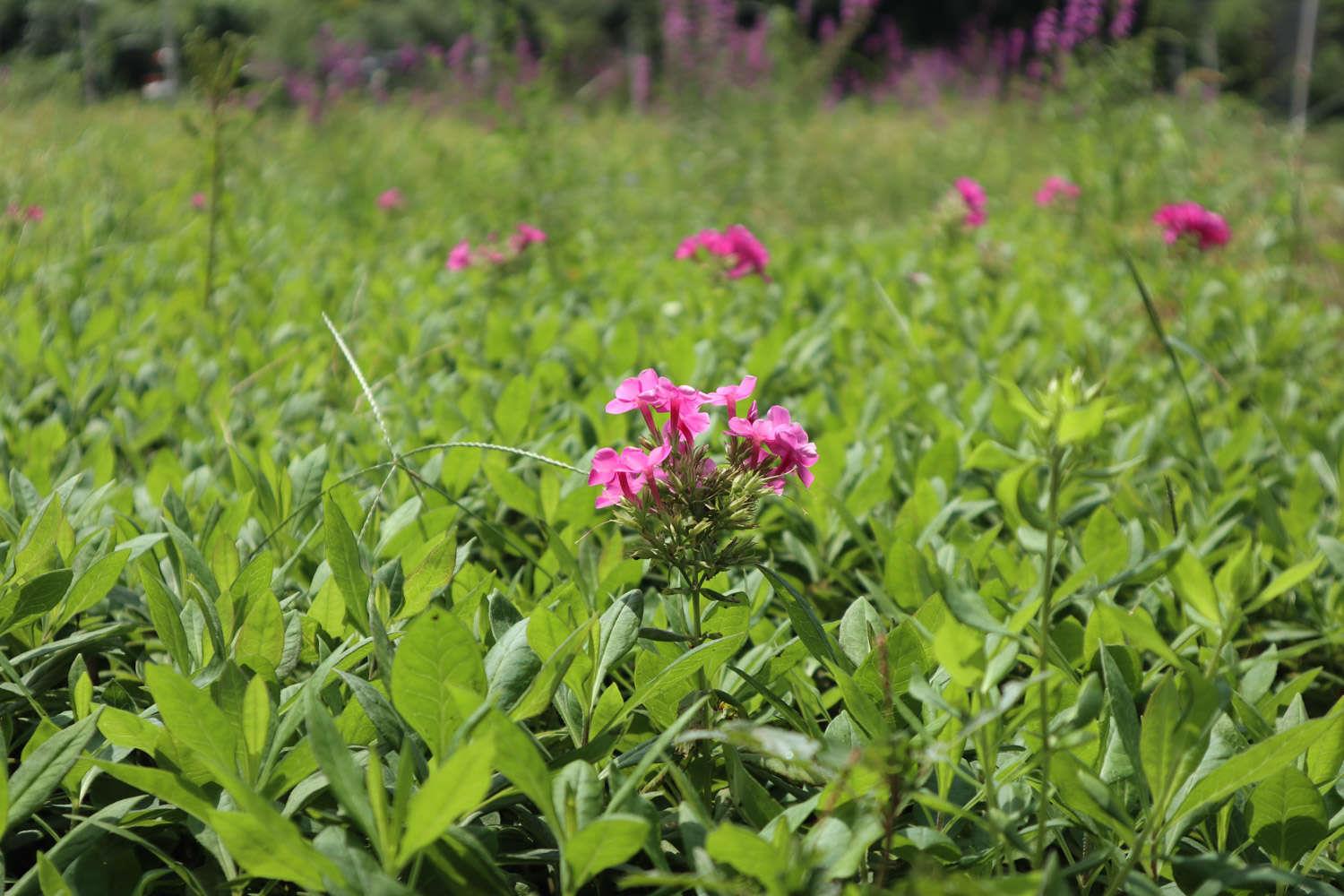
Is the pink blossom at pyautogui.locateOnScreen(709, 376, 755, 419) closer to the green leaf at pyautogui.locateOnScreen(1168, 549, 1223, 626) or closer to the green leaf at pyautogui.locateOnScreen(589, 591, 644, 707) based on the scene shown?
the green leaf at pyautogui.locateOnScreen(589, 591, 644, 707)

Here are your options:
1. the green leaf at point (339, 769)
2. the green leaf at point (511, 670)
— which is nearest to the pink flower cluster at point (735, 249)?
the green leaf at point (511, 670)

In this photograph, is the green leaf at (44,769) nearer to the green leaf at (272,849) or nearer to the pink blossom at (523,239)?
the green leaf at (272,849)

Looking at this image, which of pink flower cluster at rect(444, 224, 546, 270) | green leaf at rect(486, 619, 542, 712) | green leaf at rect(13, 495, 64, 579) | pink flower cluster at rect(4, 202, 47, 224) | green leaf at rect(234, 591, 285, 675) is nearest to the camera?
green leaf at rect(486, 619, 542, 712)

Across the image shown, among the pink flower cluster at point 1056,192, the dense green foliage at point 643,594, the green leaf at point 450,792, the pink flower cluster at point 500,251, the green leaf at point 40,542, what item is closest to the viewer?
the green leaf at point 450,792

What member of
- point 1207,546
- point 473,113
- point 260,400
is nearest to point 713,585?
point 1207,546

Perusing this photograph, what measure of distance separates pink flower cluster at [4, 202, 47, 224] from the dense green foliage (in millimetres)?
73

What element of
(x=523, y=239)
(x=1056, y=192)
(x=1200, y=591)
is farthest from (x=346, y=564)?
(x=1056, y=192)

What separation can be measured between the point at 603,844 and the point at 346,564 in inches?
20.4

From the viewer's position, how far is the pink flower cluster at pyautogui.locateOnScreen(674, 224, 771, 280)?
321 centimetres

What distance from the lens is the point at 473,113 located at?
36.0ft

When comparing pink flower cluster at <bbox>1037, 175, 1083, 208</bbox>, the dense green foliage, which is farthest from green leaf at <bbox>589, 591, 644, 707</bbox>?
pink flower cluster at <bbox>1037, 175, 1083, 208</bbox>

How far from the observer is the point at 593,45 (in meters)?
21.5

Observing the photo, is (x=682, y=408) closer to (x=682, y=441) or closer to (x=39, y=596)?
(x=682, y=441)

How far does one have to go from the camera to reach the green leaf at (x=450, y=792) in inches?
33.0
